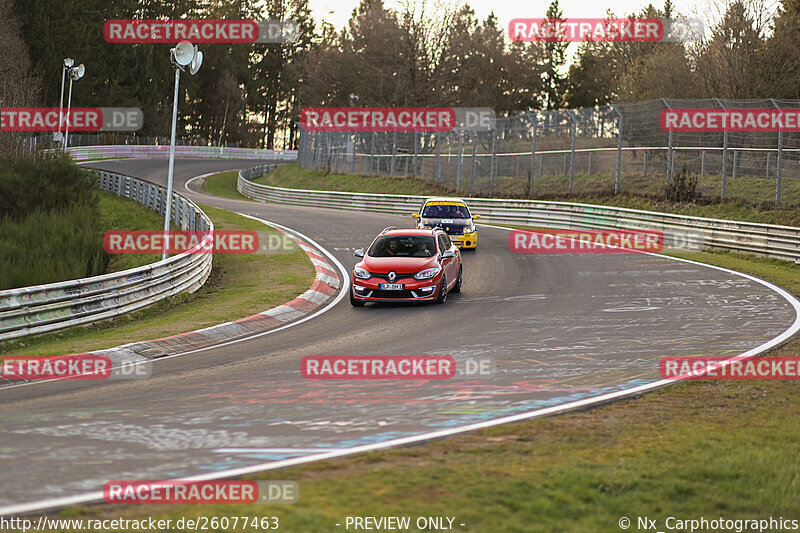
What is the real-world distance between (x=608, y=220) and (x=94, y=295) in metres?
20.4

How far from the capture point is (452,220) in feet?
86.9

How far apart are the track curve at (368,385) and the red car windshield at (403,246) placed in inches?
48.4

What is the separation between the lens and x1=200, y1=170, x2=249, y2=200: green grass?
6034cm

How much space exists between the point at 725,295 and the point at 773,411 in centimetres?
940

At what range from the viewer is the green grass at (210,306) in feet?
44.8

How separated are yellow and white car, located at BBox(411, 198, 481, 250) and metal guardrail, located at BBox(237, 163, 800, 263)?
6.40m

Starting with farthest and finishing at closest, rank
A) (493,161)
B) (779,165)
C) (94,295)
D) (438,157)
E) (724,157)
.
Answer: (438,157), (493,161), (724,157), (779,165), (94,295)
